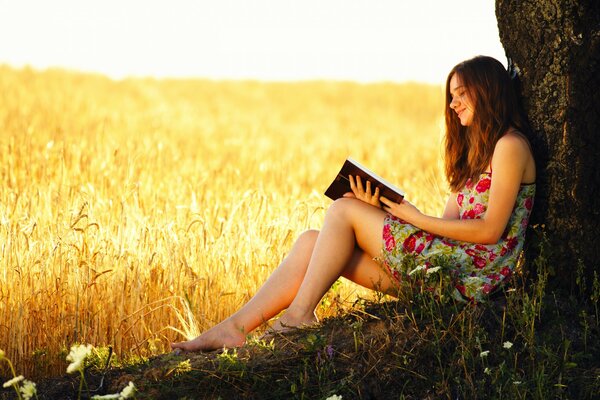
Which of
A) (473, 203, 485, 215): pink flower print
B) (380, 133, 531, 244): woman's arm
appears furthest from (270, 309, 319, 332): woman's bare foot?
(473, 203, 485, 215): pink flower print

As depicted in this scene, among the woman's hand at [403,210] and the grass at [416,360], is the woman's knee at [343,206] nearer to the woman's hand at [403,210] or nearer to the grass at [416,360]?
the woman's hand at [403,210]

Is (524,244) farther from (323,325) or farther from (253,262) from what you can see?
(253,262)

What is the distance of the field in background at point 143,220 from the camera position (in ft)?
15.8

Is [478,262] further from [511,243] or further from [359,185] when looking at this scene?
[359,185]

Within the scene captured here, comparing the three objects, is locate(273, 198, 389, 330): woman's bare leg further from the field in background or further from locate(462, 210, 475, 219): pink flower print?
the field in background

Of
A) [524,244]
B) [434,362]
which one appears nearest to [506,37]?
[524,244]

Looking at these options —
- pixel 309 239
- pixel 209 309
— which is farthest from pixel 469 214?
pixel 209 309

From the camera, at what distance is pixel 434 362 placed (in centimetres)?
361

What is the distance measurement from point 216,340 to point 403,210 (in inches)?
43.6

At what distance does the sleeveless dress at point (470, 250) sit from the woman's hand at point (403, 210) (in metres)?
0.03

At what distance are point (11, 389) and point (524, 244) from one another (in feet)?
8.30

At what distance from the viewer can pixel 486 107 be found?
3982 millimetres

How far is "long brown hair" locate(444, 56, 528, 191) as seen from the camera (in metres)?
3.97

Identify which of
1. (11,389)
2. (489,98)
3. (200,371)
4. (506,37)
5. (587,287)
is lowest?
(11,389)
